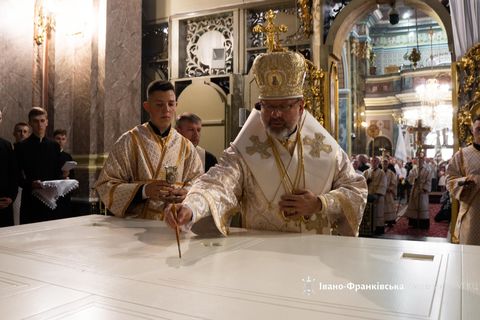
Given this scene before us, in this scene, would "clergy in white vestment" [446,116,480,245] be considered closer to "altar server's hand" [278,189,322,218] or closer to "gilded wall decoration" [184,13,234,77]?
"altar server's hand" [278,189,322,218]

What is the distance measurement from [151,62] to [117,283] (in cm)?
739

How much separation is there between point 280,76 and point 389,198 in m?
7.41

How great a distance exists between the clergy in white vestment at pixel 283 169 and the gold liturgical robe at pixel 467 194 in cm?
245

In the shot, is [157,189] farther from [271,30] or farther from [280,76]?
[271,30]

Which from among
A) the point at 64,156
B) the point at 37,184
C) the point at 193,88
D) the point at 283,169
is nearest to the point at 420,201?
the point at 193,88

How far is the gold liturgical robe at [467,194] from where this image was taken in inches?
182

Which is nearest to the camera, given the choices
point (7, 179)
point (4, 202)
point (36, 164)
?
point (4, 202)

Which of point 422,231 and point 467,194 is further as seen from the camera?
point 422,231

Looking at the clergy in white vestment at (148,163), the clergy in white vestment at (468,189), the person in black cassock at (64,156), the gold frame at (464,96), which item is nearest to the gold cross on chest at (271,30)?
the gold frame at (464,96)

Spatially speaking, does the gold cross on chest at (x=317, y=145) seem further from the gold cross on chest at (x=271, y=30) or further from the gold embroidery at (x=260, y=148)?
the gold cross on chest at (x=271, y=30)

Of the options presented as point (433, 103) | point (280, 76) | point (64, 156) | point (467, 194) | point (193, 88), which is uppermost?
point (433, 103)

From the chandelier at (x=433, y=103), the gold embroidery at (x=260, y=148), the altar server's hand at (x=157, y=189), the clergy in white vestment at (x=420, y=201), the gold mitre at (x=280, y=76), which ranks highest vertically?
the chandelier at (x=433, y=103)

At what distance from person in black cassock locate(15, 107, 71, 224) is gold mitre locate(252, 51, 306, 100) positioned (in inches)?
113

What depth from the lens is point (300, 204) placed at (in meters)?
2.40
